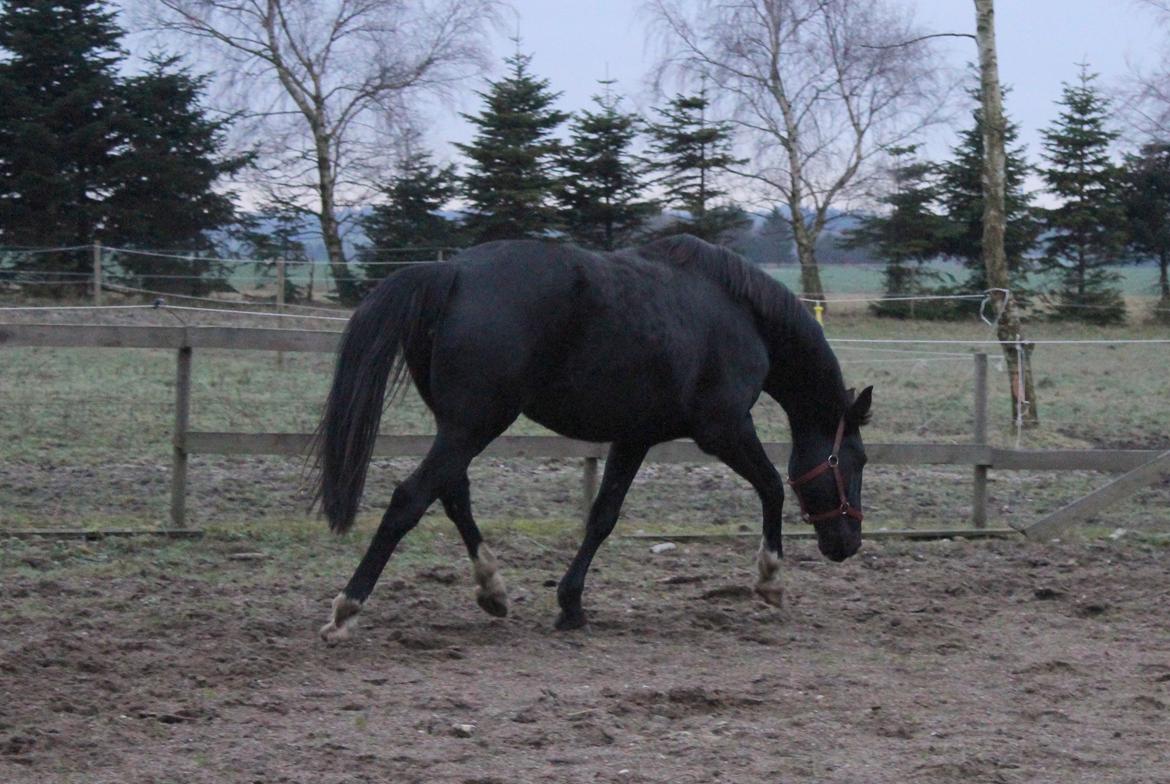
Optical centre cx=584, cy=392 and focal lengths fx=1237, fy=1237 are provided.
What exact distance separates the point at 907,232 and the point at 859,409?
25.7 meters

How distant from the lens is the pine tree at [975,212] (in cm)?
2969

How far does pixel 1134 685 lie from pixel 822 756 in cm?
157

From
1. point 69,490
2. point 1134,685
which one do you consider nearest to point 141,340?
point 69,490

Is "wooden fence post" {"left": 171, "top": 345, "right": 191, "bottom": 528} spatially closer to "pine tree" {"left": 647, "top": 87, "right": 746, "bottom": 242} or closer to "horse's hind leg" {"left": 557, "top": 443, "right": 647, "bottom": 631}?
"horse's hind leg" {"left": 557, "top": 443, "right": 647, "bottom": 631}

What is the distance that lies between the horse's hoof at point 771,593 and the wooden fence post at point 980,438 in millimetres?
2777

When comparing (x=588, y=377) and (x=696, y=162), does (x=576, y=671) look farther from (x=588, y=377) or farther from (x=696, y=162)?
(x=696, y=162)

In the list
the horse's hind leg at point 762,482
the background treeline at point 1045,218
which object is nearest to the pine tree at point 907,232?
the background treeline at point 1045,218

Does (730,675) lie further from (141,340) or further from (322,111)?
(322,111)

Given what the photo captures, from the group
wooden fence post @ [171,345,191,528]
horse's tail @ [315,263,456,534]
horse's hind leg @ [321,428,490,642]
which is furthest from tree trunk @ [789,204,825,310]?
horse's hind leg @ [321,428,490,642]

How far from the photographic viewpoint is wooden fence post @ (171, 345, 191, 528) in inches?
280

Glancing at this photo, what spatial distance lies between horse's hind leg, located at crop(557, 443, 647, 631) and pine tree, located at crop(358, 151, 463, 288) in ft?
67.0

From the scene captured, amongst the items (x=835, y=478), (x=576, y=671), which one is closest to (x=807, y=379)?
(x=835, y=478)

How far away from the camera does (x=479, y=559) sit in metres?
5.38

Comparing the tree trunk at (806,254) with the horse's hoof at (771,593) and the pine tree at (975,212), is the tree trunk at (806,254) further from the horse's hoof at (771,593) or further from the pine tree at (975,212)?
the horse's hoof at (771,593)
